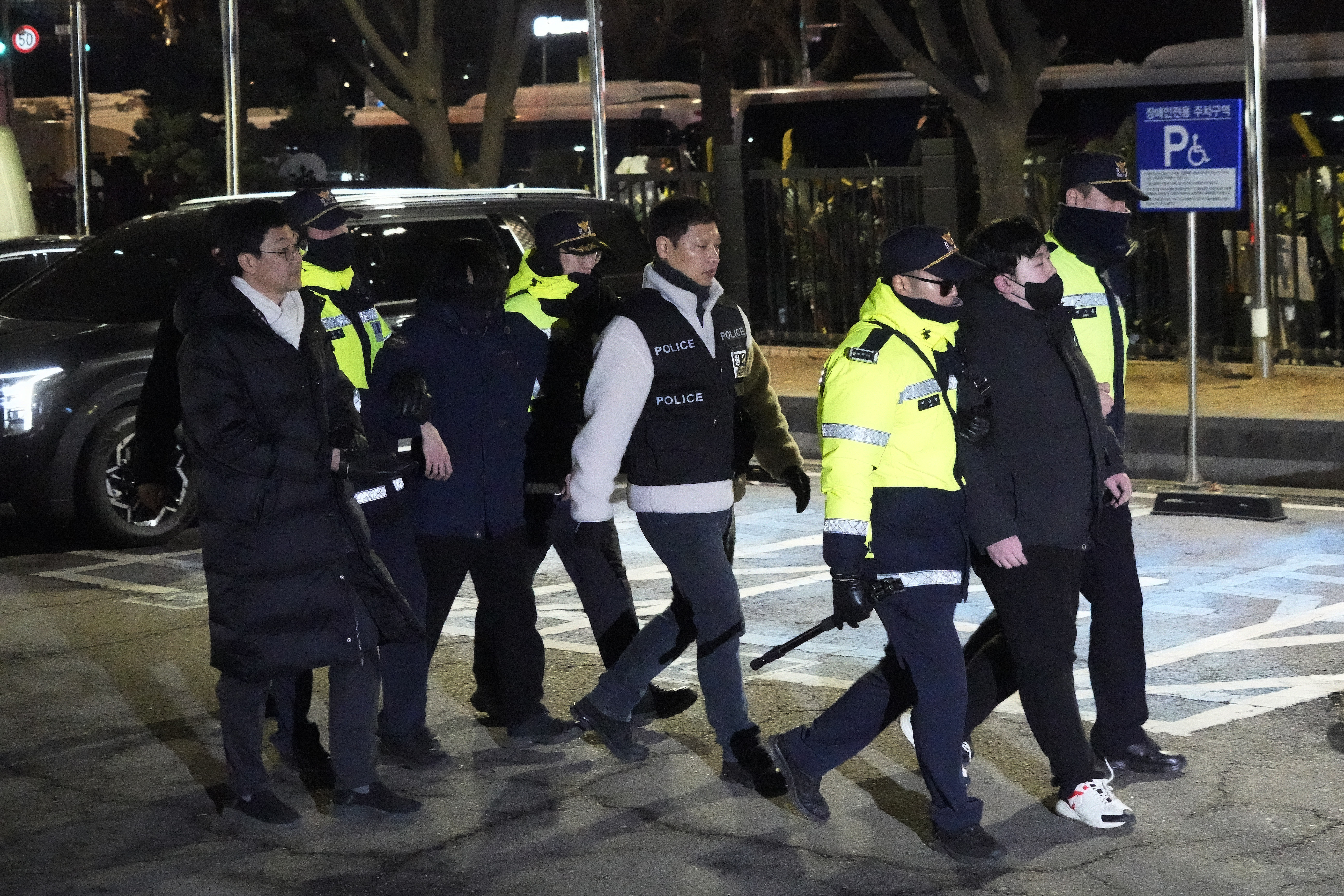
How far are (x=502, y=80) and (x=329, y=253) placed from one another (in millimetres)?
18983

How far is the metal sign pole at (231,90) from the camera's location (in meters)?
18.8

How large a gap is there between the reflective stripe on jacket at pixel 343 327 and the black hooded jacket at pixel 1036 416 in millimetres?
2132

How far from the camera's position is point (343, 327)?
20.9 feet

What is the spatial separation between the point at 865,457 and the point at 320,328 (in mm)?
1752

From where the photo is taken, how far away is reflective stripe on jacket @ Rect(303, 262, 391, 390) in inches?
250

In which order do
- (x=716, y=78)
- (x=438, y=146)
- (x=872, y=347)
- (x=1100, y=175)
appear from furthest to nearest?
1. (x=716, y=78)
2. (x=438, y=146)
3. (x=1100, y=175)
4. (x=872, y=347)

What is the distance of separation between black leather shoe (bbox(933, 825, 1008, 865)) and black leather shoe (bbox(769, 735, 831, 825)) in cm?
45

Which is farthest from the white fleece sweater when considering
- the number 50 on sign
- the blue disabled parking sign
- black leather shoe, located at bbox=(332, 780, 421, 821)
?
the number 50 on sign

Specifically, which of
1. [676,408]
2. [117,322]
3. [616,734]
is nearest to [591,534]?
[676,408]

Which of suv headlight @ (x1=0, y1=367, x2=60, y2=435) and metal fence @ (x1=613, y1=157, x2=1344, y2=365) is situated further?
metal fence @ (x1=613, y1=157, x2=1344, y2=365)

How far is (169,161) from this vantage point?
2798 cm

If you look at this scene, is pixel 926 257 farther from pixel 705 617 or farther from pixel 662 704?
pixel 662 704

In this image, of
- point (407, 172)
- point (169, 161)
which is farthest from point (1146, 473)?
point (407, 172)

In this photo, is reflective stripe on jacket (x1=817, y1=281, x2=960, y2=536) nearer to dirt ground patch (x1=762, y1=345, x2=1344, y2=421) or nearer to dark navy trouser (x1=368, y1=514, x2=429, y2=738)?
dark navy trouser (x1=368, y1=514, x2=429, y2=738)
